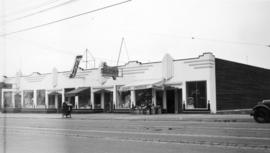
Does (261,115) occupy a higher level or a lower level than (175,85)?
lower

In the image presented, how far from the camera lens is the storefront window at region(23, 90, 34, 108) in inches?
2116

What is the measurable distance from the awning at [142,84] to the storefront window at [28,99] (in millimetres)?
20272

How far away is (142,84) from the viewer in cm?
3650

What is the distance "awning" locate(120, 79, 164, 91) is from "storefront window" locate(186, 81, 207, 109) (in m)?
2.87

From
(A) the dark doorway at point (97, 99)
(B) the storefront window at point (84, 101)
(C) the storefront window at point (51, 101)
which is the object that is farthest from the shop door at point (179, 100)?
(C) the storefront window at point (51, 101)

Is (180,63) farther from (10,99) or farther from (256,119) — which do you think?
(10,99)

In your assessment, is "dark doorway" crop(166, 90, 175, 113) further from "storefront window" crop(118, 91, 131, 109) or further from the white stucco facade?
"storefront window" crop(118, 91, 131, 109)

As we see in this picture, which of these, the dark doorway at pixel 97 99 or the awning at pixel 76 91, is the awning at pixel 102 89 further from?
the awning at pixel 76 91

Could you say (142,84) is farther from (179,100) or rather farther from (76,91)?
(76,91)

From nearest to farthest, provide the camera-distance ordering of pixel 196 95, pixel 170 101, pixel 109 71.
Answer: pixel 196 95 < pixel 170 101 < pixel 109 71

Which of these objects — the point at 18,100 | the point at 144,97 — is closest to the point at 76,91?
the point at 144,97

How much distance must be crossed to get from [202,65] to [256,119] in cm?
1306

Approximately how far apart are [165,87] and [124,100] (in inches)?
245

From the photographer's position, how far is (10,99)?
57.8 m
